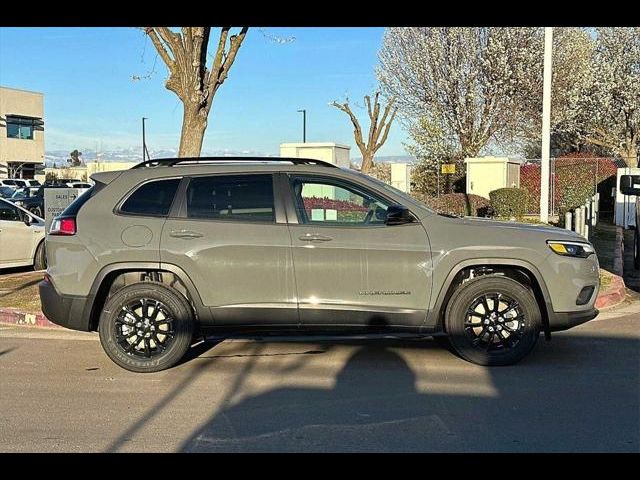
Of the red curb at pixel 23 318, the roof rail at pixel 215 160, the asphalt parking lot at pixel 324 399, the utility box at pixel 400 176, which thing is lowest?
the asphalt parking lot at pixel 324 399

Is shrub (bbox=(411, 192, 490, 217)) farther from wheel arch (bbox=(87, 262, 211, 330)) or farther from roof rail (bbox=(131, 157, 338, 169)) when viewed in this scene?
wheel arch (bbox=(87, 262, 211, 330))

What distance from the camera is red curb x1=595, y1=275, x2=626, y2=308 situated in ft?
30.4

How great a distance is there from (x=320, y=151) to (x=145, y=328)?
1237cm

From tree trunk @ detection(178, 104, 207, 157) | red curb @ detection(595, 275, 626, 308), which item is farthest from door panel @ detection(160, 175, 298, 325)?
tree trunk @ detection(178, 104, 207, 157)

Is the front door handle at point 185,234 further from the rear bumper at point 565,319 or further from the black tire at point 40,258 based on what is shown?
the black tire at point 40,258

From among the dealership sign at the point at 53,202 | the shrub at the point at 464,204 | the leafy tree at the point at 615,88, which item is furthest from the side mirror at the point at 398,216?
the leafy tree at the point at 615,88

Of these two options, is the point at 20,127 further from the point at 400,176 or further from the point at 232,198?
the point at 232,198

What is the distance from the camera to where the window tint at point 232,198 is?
20.6ft

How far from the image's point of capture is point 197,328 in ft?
20.8

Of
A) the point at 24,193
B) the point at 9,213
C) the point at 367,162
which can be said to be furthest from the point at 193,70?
the point at 24,193

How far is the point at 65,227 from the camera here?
636cm
